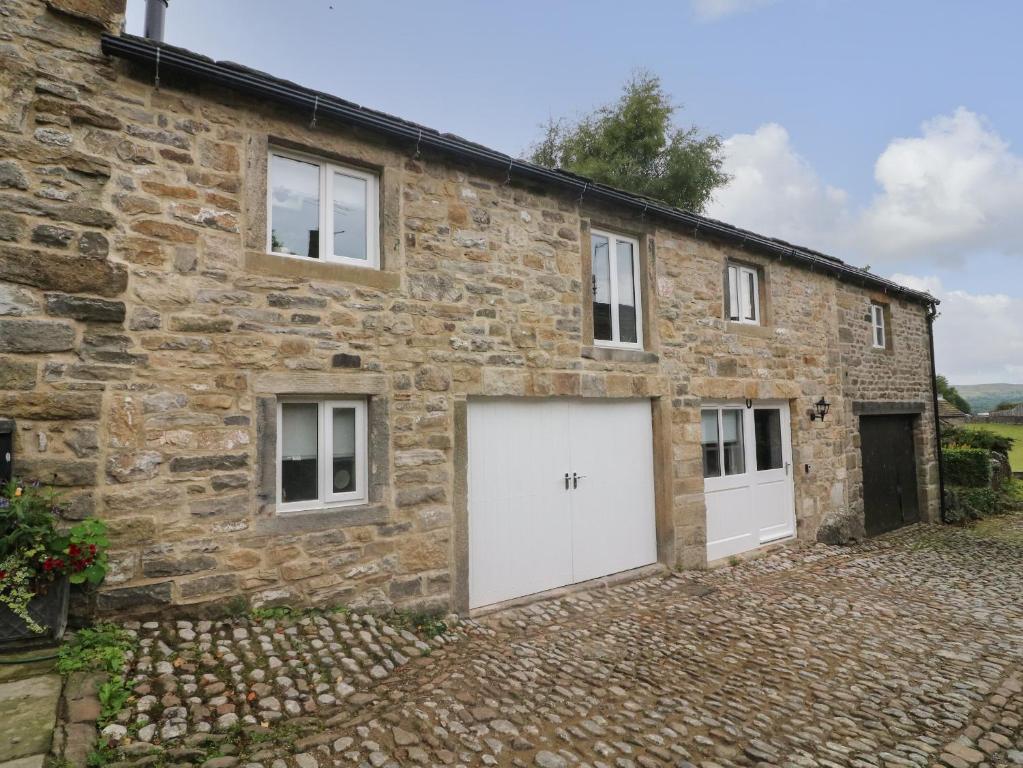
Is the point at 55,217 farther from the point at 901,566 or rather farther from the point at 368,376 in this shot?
the point at 901,566

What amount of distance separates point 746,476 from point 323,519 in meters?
6.32

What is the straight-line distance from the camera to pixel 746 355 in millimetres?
8461

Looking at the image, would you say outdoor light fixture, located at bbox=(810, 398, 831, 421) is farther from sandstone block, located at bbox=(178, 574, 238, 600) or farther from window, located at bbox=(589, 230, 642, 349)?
sandstone block, located at bbox=(178, 574, 238, 600)

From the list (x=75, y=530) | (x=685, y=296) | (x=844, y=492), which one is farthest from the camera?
(x=844, y=492)

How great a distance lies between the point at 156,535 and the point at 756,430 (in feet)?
26.2

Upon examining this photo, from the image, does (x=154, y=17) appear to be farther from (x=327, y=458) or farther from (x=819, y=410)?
(x=819, y=410)

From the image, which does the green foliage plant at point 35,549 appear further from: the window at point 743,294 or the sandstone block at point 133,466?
the window at point 743,294

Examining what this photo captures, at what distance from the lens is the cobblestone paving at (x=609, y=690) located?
3258 millimetres

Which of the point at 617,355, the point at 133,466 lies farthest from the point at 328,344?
the point at 617,355

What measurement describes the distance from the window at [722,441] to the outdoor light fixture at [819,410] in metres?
1.78

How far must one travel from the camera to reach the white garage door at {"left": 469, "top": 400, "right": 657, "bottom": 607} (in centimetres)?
585

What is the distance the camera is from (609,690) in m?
4.14

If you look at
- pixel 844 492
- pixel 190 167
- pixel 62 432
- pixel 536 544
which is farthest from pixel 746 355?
pixel 62 432

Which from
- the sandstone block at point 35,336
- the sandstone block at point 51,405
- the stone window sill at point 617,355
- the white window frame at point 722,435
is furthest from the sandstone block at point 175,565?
the white window frame at point 722,435
